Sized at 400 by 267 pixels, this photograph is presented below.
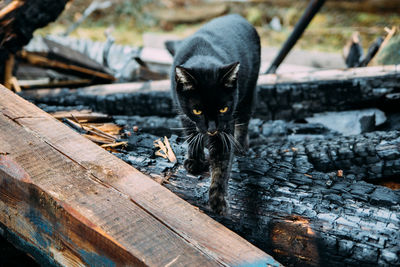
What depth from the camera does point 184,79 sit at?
1996 mm

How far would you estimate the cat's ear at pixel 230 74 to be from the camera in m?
1.92

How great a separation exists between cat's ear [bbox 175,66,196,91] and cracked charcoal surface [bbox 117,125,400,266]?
0.40m

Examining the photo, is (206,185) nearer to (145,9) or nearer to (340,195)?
(340,195)

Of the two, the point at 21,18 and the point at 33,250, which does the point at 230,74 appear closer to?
the point at 33,250

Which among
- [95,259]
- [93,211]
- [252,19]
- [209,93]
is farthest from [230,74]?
[252,19]

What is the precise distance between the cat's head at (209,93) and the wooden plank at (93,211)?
60 centimetres

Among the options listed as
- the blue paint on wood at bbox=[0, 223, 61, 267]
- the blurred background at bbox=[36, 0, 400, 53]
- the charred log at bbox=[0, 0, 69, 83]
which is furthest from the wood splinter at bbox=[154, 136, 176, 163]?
the blurred background at bbox=[36, 0, 400, 53]

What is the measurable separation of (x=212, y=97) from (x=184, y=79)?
0.18 m

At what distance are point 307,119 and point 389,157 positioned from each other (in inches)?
42.1

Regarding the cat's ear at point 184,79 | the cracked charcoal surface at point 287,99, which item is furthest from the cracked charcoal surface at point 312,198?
the cracked charcoal surface at point 287,99

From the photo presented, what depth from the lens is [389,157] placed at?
220 centimetres

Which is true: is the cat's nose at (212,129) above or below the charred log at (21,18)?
below

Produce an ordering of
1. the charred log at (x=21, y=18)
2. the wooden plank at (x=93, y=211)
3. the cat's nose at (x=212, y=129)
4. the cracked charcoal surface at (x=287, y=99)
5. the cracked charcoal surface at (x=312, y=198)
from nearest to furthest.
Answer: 1. the wooden plank at (x=93, y=211)
2. the cracked charcoal surface at (x=312, y=198)
3. the cat's nose at (x=212, y=129)
4. the charred log at (x=21, y=18)
5. the cracked charcoal surface at (x=287, y=99)

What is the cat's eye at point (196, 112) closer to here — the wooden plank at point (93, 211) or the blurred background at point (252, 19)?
the wooden plank at point (93, 211)
